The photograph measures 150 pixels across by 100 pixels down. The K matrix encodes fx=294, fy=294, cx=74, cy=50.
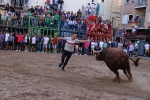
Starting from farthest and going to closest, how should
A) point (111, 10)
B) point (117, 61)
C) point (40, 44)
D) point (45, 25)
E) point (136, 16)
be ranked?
point (111, 10) → point (136, 16) → point (45, 25) → point (40, 44) → point (117, 61)

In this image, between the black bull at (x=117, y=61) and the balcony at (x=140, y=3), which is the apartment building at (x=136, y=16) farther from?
the black bull at (x=117, y=61)

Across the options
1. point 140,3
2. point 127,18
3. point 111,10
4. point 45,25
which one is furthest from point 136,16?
point 45,25

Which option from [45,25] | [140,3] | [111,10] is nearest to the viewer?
[45,25]

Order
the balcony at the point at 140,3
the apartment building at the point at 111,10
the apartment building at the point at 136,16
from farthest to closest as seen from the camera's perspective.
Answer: the apartment building at the point at 111,10, the balcony at the point at 140,3, the apartment building at the point at 136,16

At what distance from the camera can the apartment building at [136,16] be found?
3744cm

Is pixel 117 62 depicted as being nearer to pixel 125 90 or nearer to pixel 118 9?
pixel 125 90

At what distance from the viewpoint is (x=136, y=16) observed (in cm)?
4012

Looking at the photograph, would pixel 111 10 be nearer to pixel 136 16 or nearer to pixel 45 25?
pixel 136 16

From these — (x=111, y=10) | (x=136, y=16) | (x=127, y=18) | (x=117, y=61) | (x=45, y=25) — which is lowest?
(x=117, y=61)

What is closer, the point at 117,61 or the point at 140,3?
the point at 117,61

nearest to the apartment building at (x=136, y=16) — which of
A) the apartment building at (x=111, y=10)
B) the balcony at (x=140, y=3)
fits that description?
the balcony at (x=140, y=3)

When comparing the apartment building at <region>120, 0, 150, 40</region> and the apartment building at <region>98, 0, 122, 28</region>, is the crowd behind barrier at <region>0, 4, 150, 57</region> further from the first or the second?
the apartment building at <region>98, 0, 122, 28</region>

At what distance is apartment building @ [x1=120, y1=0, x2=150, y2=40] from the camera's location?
3744 cm

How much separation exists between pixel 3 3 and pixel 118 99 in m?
26.3
